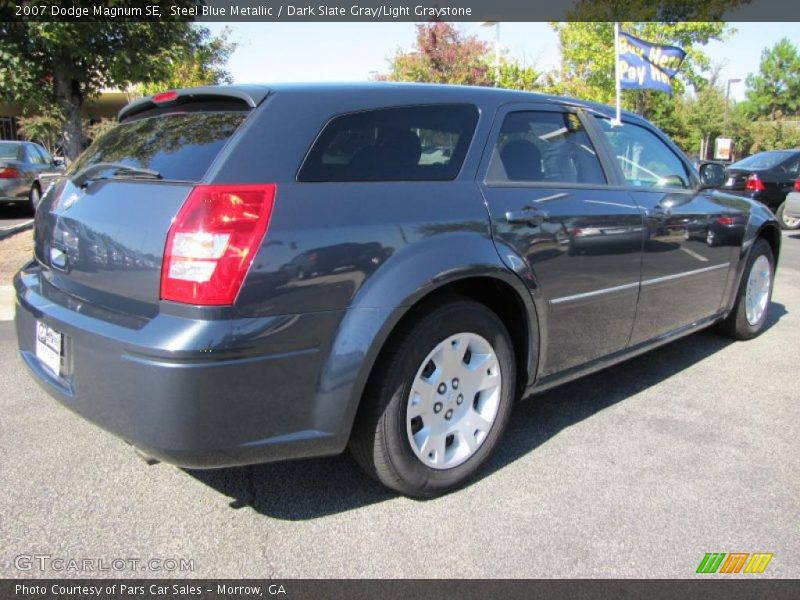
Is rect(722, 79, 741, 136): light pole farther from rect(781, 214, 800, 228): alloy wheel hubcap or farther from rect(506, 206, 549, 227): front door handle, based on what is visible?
rect(506, 206, 549, 227): front door handle

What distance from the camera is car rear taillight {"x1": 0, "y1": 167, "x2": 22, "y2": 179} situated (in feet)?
39.1

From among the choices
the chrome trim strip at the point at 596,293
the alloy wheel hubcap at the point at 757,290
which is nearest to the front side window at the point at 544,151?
the chrome trim strip at the point at 596,293

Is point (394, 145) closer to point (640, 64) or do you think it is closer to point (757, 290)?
point (640, 64)

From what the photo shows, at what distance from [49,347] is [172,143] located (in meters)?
0.94

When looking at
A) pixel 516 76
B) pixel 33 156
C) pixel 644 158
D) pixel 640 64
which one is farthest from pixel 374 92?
pixel 516 76

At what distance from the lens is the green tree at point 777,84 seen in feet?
206

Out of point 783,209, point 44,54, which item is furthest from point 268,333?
point 783,209

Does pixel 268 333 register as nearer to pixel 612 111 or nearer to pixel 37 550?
pixel 37 550

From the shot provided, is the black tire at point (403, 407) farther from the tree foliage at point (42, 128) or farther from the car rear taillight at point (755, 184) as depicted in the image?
the car rear taillight at point (755, 184)

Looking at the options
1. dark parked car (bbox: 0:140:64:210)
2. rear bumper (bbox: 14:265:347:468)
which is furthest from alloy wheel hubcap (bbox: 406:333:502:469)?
dark parked car (bbox: 0:140:64:210)

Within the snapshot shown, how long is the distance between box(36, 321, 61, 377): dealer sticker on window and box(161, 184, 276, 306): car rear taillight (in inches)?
26.2

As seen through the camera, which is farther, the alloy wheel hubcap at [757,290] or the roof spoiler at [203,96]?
the alloy wheel hubcap at [757,290]

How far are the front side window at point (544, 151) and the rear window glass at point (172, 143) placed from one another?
1.15 m

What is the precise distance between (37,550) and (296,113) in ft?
5.93
